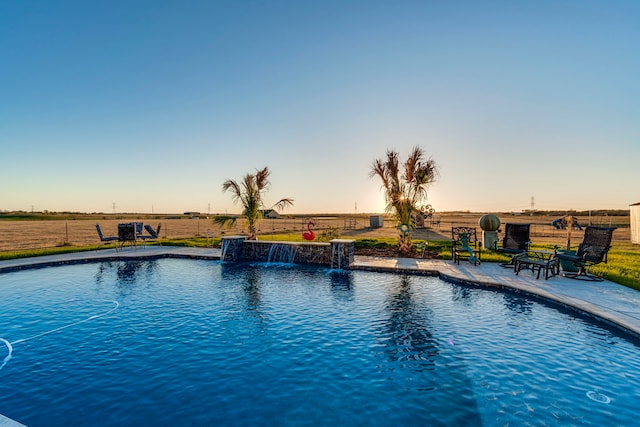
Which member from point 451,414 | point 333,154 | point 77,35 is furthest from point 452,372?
point 333,154

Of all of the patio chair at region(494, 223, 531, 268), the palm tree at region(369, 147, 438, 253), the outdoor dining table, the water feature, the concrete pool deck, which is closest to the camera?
the concrete pool deck

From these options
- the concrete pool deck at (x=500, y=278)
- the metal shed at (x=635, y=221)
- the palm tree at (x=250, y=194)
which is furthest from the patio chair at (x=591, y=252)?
the metal shed at (x=635, y=221)

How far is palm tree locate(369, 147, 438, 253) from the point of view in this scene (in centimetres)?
1386

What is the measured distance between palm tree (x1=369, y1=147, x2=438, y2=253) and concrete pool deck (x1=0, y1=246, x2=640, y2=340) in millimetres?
2014

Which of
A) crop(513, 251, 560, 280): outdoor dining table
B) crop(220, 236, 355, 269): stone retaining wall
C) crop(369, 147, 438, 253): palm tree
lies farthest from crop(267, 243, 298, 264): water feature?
crop(513, 251, 560, 280): outdoor dining table

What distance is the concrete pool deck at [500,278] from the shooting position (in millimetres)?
6480

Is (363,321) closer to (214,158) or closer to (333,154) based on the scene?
(333,154)

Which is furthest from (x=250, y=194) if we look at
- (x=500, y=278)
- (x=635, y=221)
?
(x=635, y=221)

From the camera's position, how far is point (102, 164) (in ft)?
99.7

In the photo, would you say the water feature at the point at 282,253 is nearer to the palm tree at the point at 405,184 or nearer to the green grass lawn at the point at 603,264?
the green grass lawn at the point at 603,264

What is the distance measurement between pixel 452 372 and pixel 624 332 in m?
3.64

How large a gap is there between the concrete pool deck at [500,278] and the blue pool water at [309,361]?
0.44m

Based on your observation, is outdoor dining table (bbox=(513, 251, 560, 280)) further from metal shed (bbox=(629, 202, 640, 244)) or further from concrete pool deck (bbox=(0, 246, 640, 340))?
metal shed (bbox=(629, 202, 640, 244))

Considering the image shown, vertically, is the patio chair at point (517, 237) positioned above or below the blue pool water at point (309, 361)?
above
